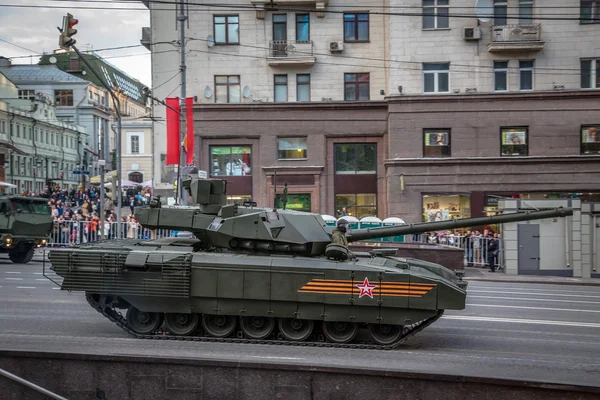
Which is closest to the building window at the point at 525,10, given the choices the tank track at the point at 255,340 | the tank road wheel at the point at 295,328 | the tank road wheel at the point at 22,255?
the tank road wheel at the point at 22,255

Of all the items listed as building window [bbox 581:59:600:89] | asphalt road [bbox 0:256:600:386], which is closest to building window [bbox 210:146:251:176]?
building window [bbox 581:59:600:89]

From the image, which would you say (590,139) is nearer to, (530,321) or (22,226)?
(530,321)

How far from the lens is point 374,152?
1383 inches

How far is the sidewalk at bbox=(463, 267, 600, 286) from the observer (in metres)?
25.4

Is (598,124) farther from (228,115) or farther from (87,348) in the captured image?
(87,348)

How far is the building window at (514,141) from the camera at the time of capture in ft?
109

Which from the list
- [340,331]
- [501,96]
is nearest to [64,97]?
[501,96]

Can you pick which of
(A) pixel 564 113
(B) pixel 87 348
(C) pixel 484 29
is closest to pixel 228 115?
(C) pixel 484 29

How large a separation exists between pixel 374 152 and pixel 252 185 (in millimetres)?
5828

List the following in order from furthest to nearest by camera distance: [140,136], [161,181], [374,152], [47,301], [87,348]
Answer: [140,136], [161,181], [374,152], [47,301], [87,348]

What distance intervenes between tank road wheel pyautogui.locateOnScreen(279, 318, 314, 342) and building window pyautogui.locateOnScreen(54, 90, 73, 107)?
69.7 meters

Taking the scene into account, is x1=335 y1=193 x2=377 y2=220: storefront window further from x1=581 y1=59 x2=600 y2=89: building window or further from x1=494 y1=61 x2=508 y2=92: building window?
x1=581 y1=59 x2=600 y2=89: building window

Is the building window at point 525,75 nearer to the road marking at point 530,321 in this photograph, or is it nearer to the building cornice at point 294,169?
the building cornice at point 294,169

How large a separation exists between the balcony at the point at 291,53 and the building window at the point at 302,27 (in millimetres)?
430
